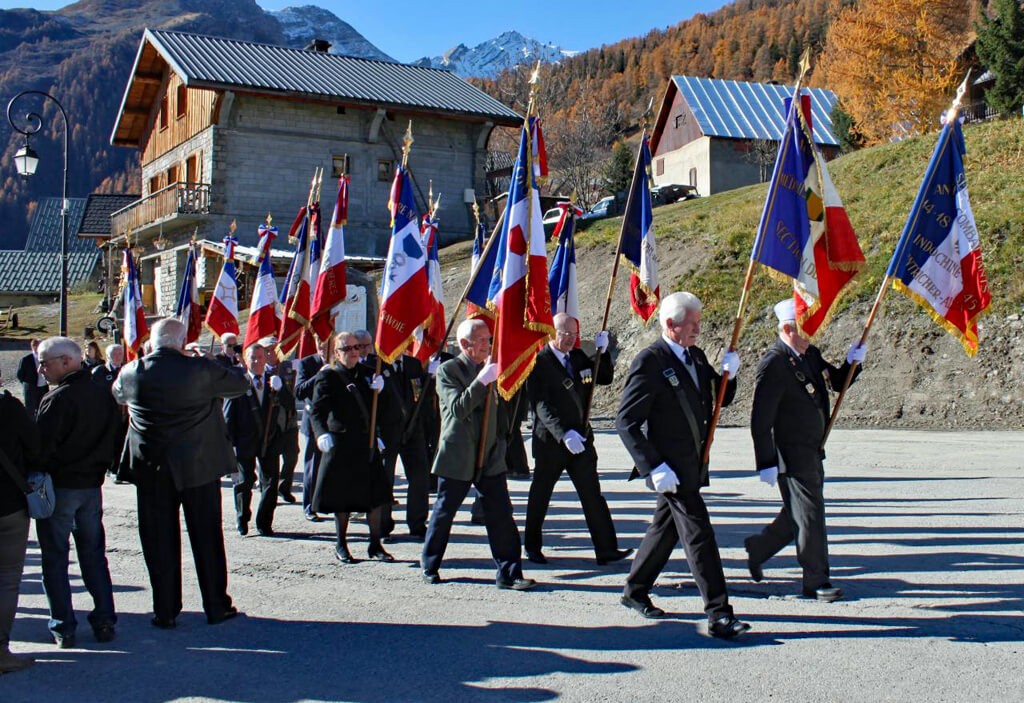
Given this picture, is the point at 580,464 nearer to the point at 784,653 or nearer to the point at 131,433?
the point at 784,653

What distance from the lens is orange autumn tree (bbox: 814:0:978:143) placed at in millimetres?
36375

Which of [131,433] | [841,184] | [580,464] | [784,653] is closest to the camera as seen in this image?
[784,653]

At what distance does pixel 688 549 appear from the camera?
17.7ft

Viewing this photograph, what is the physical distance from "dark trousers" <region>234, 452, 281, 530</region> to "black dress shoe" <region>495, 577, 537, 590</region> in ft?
9.80

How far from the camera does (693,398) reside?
5645mm

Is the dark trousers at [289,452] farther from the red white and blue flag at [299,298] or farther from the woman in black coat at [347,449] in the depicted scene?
the woman in black coat at [347,449]

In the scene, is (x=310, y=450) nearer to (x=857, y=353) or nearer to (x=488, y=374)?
(x=488, y=374)

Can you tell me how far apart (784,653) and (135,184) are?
136145 mm

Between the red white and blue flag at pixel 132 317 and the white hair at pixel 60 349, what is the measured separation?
9214 mm

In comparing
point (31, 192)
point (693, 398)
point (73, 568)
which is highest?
point (31, 192)

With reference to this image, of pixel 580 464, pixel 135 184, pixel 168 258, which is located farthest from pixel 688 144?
pixel 135 184

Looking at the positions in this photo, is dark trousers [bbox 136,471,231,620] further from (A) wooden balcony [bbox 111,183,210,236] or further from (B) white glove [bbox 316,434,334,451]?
(A) wooden balcony [bbox 111,183,210,236]

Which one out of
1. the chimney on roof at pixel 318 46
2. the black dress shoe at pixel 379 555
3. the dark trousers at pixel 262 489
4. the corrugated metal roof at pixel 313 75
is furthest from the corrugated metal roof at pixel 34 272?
the black dress shoe at pixel 379 555

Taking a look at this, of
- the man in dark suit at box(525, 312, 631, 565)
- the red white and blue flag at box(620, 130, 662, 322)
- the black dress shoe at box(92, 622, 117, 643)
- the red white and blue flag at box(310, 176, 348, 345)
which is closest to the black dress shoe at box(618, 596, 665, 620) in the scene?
the man in dark suit at box(525, 312, 631, 565)
